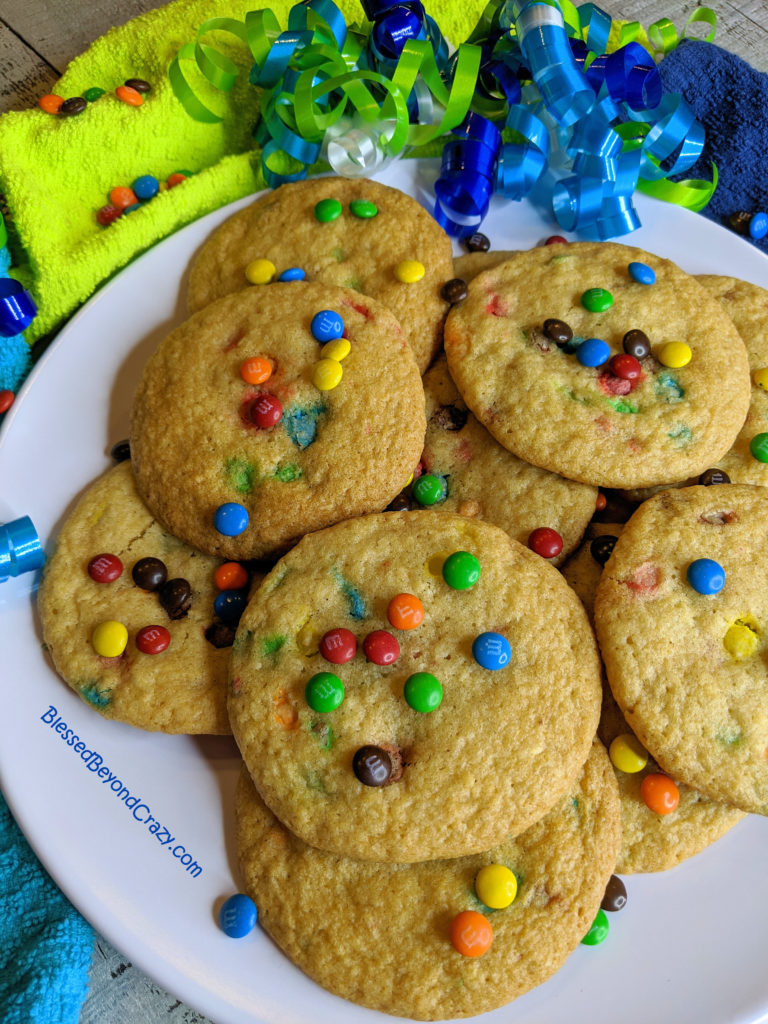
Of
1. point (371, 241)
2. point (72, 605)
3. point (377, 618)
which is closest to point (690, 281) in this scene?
point (371, 241)

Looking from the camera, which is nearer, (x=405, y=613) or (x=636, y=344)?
(x=405, y=613)

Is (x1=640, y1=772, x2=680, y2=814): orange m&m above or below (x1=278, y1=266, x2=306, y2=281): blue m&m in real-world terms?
below

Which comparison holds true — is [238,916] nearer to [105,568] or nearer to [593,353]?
[105,568]

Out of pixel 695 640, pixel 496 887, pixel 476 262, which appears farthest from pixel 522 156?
pixel 496 887

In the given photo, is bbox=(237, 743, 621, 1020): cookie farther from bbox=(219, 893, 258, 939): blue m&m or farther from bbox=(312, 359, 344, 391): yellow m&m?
bbox=(312, 359, 344, 391): yellow m&m

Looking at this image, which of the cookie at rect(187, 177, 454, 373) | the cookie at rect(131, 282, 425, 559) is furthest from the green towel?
the cookie at rect(131, 282, 425, 559)

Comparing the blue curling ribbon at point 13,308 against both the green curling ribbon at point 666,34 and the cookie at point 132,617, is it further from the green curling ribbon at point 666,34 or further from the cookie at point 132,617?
the green curling ribbon at point 666,34
